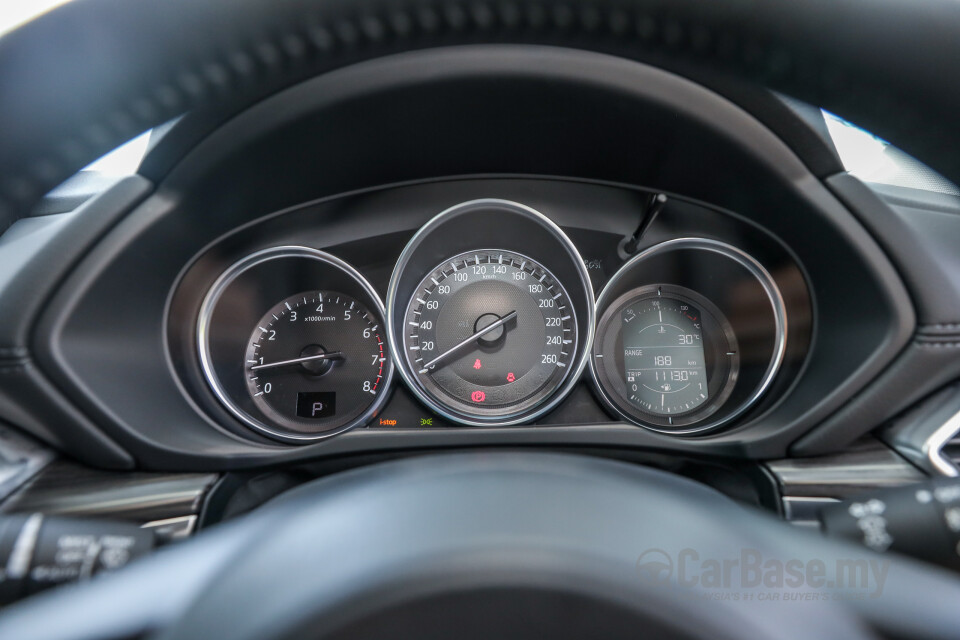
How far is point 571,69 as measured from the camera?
4.74 feet

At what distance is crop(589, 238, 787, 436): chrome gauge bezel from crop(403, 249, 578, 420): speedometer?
5.7 inches

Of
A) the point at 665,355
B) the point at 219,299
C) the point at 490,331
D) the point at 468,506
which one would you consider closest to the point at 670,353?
the point at 665,355

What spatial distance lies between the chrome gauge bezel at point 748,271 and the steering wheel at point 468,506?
1034mm

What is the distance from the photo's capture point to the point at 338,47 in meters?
1.07

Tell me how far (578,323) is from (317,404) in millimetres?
894

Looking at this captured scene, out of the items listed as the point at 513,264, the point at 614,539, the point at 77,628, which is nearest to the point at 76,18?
the point at 77,628

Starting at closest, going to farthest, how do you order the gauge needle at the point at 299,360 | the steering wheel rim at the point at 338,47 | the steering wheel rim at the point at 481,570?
the steering wheel rim at the point at 481,570, the steering wheel rim at the point at 338,47, the gauge needle at the point at 299,360

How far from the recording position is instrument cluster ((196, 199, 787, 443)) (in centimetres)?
206

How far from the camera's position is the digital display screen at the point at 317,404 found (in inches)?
84.4

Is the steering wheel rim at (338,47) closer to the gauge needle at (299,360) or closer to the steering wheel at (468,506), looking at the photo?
the steering wheel at (468,506)

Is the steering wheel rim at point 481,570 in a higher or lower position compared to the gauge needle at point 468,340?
lower

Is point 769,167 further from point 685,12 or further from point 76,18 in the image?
point 76,18

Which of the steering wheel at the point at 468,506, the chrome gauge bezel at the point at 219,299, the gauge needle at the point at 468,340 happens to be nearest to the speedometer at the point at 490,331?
the gauge needle at the point at 468,340

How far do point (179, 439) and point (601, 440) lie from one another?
1.04 m
